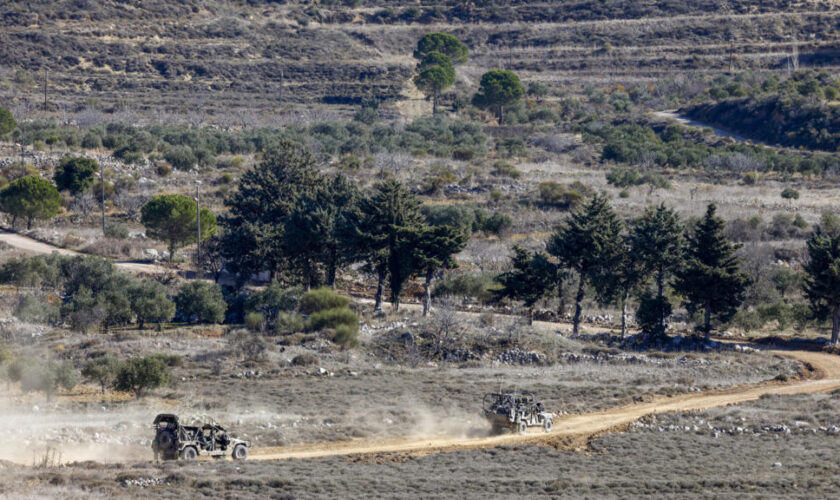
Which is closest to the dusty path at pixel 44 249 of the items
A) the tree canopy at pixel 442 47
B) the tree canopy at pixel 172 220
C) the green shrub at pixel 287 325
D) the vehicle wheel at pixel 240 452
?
the tree canopy at pixel 172 220

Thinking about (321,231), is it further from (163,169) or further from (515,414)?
(163,169)

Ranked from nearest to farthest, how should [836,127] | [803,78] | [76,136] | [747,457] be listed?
[747,457] < [76,136] < [836,127] < [803,78]

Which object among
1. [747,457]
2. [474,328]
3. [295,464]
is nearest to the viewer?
[295,464]

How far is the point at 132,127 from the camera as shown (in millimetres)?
101562

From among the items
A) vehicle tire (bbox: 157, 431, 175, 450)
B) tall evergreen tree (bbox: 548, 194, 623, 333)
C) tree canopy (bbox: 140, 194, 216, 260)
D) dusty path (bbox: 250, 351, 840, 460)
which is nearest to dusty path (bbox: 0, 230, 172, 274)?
tree canopy (bbox: 140, 194, 216, 260)

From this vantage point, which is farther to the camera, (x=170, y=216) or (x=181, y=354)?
(x=170, y=216)

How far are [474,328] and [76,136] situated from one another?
193 ft

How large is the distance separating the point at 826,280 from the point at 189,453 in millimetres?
34885

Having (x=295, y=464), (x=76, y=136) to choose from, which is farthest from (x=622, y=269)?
(x=76, y=136)

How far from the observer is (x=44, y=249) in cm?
6588

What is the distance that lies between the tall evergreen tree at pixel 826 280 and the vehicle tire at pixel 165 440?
34.8 metres

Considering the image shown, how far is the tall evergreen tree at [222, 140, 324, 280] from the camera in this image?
189 ft

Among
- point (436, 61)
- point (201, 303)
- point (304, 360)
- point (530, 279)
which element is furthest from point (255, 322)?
point (436, 61)

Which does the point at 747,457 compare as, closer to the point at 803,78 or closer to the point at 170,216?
the point at 170,216
